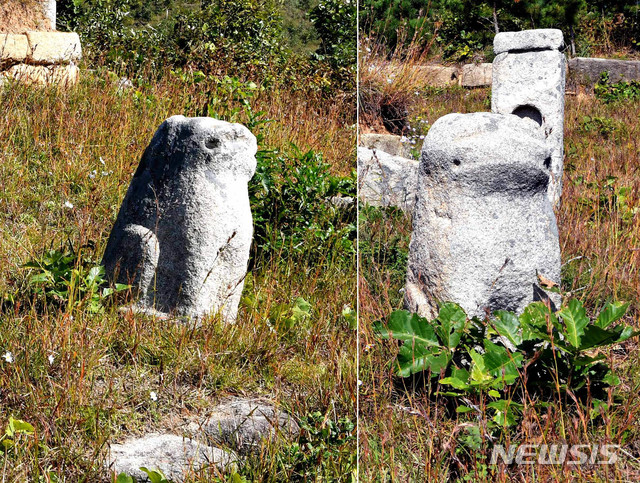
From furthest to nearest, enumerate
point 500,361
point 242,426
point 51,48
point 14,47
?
point 51,48 < point 14,47 < point 242,426 < point 500,361

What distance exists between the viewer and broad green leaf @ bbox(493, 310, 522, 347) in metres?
2.43

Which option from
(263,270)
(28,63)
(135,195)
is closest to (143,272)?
(135,195)

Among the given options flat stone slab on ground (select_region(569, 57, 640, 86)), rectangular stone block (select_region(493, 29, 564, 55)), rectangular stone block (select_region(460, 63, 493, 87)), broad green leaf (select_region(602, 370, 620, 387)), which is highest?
rectangular stone block (select_region(493, 29, 564, 55))

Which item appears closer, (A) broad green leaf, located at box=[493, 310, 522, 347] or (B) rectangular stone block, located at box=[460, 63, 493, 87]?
(A) broad green leaf, located at box=[493, 310, 522, 347]

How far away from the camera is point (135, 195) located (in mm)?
3148

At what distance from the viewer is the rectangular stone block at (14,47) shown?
596cm

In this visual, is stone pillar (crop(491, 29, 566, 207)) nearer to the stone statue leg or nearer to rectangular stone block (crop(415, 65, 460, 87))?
the stone statue leg

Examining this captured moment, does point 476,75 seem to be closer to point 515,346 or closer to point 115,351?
point 515,346

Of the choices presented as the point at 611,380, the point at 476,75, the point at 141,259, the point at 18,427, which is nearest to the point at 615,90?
the point at 476,75

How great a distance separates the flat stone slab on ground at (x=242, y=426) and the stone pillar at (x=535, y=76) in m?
4.12

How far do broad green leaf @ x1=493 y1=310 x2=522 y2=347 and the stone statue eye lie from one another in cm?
147

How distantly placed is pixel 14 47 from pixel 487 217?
5.17 m

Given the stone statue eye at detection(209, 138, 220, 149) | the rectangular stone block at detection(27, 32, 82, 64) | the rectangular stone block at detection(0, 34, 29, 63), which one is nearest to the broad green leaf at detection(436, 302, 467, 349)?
the stone statue eye at detection(209, 138, 220, 149)

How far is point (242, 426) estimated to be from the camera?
2.41 metres
